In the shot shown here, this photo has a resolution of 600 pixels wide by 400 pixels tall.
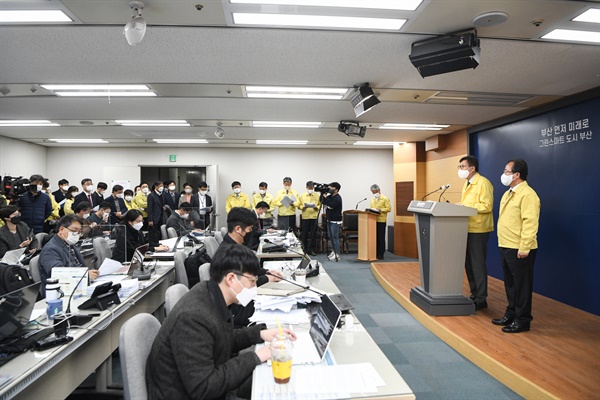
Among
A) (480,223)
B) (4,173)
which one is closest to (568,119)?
(480,223)

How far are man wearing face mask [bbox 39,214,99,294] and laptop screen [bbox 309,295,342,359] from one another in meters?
2.05

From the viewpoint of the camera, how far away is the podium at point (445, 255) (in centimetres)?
358

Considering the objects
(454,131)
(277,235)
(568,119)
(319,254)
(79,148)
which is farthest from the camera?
(79,148)

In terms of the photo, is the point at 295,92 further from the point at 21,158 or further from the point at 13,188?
the point at 21,158

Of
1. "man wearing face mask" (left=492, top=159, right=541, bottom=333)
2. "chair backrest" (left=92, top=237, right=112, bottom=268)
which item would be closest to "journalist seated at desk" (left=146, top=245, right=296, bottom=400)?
"man wearing face mask" (left=492, top=159, right=541, bottom=333)

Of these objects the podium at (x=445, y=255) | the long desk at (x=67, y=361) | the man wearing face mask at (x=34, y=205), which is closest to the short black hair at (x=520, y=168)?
the podium at (x=445, y=255)

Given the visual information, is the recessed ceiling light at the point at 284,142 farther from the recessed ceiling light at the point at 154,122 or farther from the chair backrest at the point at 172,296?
the chair backrest at the point at 172,296

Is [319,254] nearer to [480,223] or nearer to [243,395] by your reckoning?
[480,223]

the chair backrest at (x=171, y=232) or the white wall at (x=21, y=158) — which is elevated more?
the white wall at (x=21, y=158)

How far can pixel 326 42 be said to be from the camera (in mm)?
2832

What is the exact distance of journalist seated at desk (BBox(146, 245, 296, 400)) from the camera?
1236 mm

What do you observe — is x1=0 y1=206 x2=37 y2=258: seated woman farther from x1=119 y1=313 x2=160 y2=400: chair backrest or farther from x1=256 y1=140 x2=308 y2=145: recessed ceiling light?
x1=256 y1=140 x2=308 y2=145: recessed ceiling light

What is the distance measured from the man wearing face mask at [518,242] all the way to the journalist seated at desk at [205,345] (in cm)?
278

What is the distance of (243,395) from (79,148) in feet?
30.6
